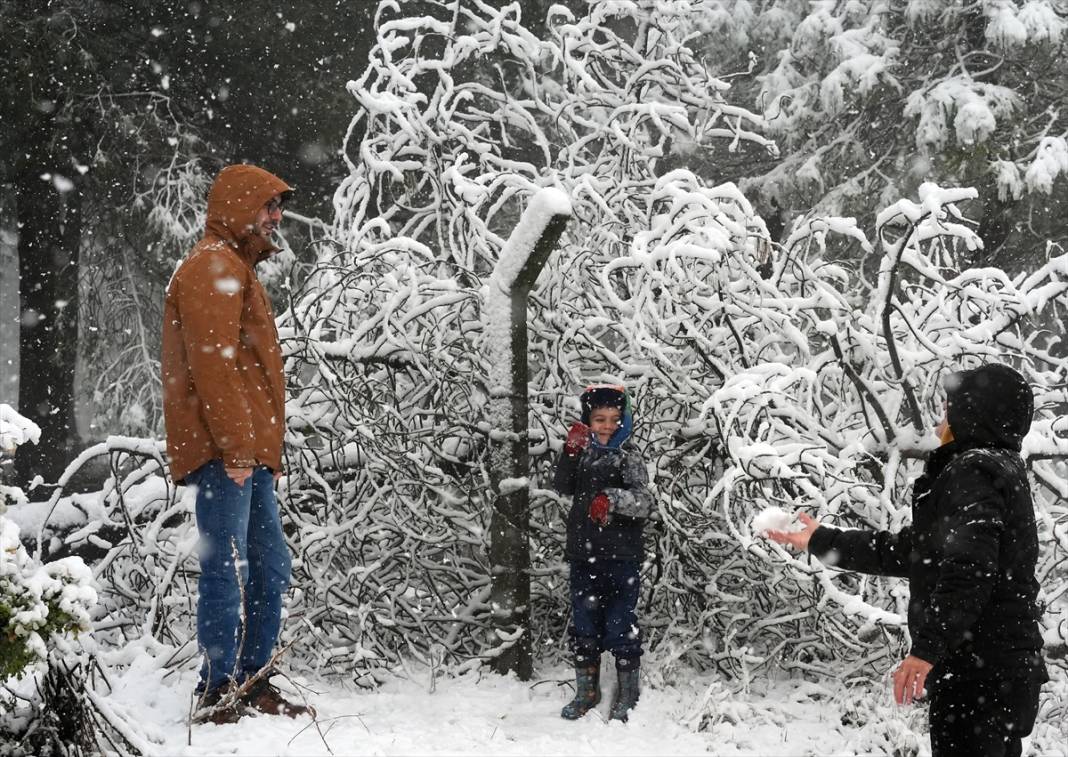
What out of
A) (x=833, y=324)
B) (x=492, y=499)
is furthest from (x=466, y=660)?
Answer: (x=833, y=324)

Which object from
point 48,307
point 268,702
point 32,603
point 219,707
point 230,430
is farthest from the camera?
point 48,307

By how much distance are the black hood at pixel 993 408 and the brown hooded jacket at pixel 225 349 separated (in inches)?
83.4

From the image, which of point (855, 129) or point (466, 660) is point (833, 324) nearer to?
point (466, 660)

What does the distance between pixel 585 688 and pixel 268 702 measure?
4.70 feet

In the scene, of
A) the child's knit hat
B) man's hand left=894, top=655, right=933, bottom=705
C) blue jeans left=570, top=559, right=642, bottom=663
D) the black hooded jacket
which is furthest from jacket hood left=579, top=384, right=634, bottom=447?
man's hand left=894, top=655, right=933, bottom=705

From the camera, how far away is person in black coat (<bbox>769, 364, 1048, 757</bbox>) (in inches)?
103

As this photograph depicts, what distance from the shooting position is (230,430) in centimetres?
331

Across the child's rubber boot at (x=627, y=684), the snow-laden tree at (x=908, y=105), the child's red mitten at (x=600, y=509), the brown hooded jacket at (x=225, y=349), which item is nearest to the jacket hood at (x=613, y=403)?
the child's red mitten at (x=600, y=509)

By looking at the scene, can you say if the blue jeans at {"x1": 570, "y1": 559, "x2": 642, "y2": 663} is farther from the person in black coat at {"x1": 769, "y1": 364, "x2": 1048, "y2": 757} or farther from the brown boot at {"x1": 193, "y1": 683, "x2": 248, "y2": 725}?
the person in black coat at {"x1": 769, "y1": 364, "x2": 1048, "y2": 757}

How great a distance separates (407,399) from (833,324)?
6.42 feet

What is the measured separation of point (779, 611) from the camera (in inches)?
187

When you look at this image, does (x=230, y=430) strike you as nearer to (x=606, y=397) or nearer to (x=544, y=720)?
(x=606, y=397)

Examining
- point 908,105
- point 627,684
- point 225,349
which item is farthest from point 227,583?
point 908,105

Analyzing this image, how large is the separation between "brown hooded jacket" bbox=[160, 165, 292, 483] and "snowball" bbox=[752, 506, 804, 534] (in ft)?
5.21
